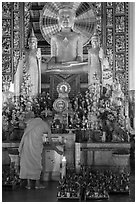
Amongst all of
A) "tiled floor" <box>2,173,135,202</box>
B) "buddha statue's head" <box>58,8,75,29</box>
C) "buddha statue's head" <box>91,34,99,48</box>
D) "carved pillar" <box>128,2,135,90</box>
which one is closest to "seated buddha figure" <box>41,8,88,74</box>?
"buddha statue's head" <box>58,8,75,29</box>

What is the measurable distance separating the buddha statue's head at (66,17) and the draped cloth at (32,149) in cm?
466

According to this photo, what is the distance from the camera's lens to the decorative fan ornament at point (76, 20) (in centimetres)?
972

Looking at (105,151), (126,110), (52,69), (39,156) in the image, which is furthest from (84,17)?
(39,156)

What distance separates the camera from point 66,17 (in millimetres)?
9109

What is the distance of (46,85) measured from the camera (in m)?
8.95

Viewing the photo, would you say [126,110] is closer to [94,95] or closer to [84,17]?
[94,95]

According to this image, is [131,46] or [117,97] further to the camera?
[131,46]

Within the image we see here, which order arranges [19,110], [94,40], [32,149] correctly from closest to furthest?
[32,149]
[19,110]
[94,40]

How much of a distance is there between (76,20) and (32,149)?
552 cm

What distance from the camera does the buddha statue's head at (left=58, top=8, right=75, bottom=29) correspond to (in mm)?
9109

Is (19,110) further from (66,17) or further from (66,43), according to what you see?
(66,17)

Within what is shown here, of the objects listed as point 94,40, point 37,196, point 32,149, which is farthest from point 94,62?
point 37,196

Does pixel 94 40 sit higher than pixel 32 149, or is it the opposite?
pixel 94 40

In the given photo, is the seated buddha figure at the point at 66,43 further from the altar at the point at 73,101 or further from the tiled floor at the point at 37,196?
the tiled floor at the point at 37,196
